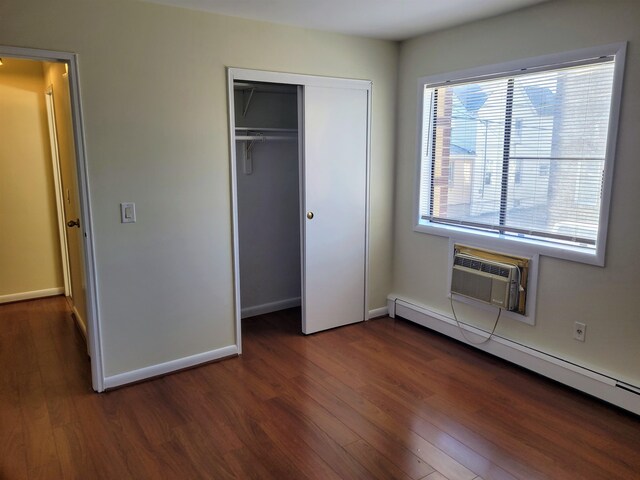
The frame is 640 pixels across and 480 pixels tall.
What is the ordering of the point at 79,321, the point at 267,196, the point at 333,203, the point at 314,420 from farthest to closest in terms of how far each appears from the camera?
the point at 267,196 → the point at 79,321 → the point at 333,203 → the point at 314,420

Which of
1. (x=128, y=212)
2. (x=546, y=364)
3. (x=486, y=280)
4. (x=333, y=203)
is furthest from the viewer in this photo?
(x=333, y=203)

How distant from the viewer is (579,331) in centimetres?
281

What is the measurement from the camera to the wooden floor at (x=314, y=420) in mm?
2170

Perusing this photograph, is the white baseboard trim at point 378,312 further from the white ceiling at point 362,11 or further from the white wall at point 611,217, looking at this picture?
the white ceiling at point 362,11

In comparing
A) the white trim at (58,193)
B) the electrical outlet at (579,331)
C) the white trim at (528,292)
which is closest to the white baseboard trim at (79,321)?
the white trim at (58,193)

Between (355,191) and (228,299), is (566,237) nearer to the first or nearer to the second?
(355,191)

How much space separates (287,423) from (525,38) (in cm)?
274

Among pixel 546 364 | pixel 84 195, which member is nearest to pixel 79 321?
pixel 84 195

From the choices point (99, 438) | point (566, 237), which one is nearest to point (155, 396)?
point (99, 438)

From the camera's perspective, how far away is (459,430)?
245 cm

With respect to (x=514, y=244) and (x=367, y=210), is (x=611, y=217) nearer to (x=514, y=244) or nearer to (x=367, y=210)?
(x=514, y=244)

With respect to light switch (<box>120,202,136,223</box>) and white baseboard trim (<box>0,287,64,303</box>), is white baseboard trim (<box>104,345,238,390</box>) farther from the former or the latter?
white baseboard trim (<box>0,287,64,303</box>)

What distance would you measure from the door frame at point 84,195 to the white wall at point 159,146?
0.12 ft

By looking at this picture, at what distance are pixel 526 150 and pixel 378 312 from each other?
1.86m
